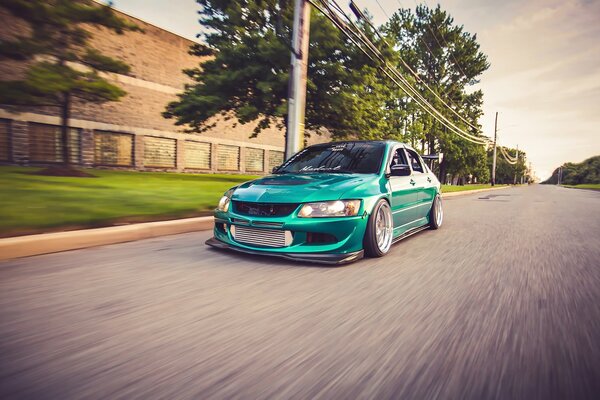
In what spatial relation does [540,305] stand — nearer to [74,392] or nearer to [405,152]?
[74,392]

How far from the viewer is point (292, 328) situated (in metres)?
2.16

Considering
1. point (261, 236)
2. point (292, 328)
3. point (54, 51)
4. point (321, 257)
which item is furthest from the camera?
point (54, 51)

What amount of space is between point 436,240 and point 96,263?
14.6 feet

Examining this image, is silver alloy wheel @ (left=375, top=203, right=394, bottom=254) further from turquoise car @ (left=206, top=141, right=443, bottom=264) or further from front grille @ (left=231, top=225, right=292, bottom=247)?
front grille @ (left=231, top=225, right=292, bottom=247)

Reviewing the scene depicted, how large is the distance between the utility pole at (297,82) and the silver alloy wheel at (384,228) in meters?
4.92

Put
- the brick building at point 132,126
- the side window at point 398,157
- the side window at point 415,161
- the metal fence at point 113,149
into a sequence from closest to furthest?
the side window at point 398,157, the side window at point 415,161, the brick building at point 132,126, the metal fence at point 113,149

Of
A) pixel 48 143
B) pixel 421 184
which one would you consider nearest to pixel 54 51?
pixel 48 143

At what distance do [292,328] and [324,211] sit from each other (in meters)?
1.59

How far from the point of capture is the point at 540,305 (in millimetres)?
2641

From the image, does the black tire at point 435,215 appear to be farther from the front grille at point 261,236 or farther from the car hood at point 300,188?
the front grille at point 261,236

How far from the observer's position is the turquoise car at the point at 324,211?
355 centimetres

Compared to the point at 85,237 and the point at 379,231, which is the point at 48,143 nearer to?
the point at 85,237

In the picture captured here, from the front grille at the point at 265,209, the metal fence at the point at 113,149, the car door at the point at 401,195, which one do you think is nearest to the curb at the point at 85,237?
the front grille at the point at 265,209

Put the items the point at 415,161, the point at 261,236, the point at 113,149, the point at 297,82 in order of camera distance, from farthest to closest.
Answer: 1. the point at 113,149
2. the point at 297,82
3. the point at 415,161
4. the point at 261,236
